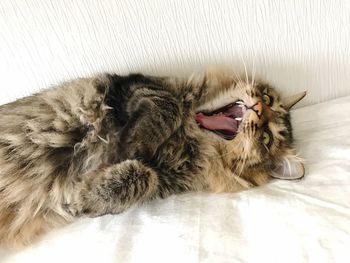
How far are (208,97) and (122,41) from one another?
0.37m

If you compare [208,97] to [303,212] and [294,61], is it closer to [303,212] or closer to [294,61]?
[294,61]

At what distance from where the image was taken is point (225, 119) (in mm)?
1532

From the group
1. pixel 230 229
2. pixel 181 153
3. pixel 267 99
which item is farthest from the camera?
pixel 267 99

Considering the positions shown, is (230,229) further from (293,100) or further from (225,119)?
(293,100)

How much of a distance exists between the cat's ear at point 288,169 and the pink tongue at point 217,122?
203 mm

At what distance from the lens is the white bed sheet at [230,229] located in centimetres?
118

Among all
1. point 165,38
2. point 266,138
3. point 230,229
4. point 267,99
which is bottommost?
point 230,229

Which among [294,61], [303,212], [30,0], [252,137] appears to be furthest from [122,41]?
[303,212]

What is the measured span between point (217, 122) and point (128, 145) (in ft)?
1.18

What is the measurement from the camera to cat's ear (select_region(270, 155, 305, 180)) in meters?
1.43

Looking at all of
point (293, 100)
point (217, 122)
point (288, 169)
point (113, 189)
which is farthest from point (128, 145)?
point (293, 100)

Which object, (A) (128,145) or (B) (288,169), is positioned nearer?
(A) (128,145)

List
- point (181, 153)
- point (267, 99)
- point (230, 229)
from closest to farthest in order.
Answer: point (230, 229)
point (181, 153)
point (267, 99)

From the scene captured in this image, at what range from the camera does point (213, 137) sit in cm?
147
